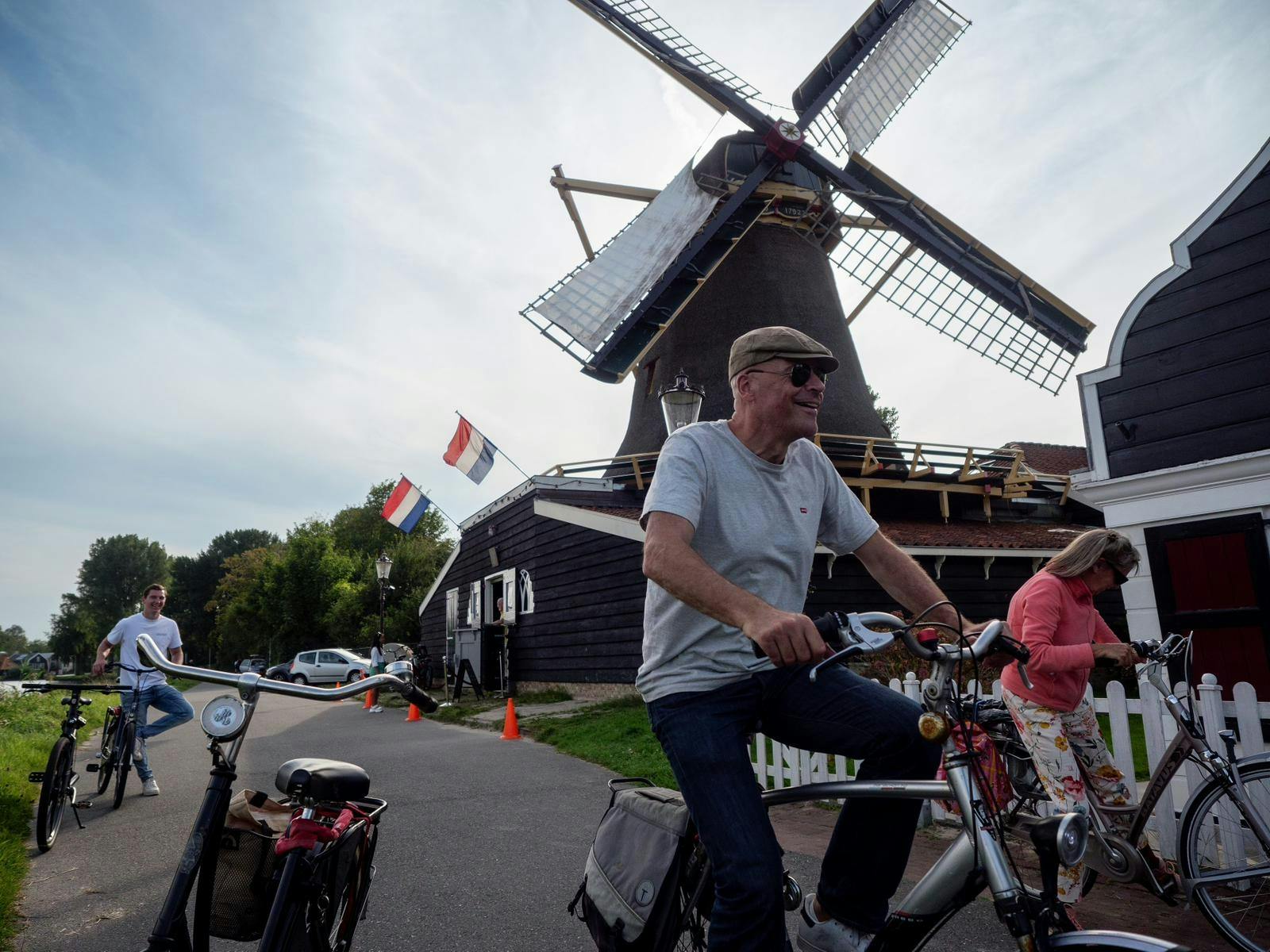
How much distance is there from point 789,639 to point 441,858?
4.09 metres

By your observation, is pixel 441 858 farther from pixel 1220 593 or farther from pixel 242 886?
pixel 1220 593

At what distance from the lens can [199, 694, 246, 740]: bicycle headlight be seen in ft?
7.37

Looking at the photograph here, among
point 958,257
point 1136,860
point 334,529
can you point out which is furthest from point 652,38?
point 334,529

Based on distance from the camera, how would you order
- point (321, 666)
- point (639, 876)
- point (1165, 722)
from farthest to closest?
1. point (321, 666)
2. point (1165, 722)
3. point (639, 876)

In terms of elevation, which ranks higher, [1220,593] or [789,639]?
[1220,593]

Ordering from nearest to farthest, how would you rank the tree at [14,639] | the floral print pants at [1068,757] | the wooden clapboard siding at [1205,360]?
the floral print pants at [1068,757], the wooden clapboard siding at [1205,360], the tree at [14,639]

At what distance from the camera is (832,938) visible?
2162 mm

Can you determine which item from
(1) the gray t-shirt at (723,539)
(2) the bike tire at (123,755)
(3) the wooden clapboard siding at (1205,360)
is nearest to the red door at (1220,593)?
(3) the wooden clapboard siding at (1205,360)

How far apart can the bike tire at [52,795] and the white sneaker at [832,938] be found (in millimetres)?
5346

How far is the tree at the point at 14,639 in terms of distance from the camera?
16329cm

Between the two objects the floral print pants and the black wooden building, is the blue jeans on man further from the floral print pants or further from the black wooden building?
the black wooden building

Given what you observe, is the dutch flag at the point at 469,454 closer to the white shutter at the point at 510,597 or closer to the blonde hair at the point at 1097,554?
the white shutter at the point at 510,597

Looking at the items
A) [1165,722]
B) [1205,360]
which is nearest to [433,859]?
[1165,722]

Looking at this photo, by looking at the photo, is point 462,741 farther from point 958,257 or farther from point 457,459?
point 958,257
